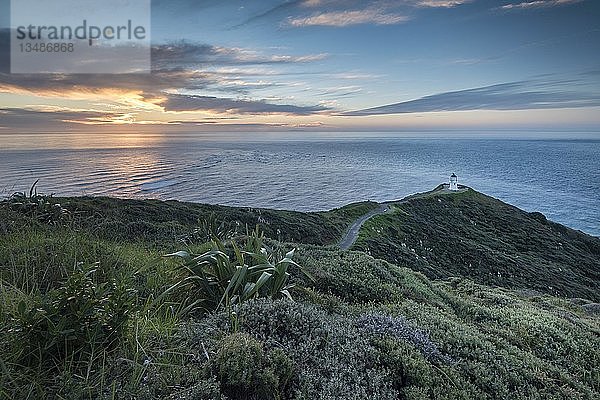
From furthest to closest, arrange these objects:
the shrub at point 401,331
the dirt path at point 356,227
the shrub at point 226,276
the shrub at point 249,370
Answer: the dirt path at point 356,227
the shrub at point 226,276
the shrub at point 401,331
the shrub at point 249,370

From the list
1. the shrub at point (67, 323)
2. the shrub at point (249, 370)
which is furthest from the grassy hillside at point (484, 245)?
the shrub at point (67, 323)

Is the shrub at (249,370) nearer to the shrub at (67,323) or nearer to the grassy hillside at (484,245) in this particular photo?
the shrub at (67,323)

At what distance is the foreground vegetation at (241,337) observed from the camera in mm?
2773

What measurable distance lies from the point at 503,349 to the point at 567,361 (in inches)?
39.2

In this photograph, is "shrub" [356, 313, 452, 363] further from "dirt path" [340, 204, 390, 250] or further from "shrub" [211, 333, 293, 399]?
"dirt path" [340, 204, 390, 250]

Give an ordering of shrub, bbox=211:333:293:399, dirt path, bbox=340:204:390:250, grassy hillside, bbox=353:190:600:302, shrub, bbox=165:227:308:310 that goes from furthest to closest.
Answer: dirt path, bbox=340:204:390:250, grassy hillside, bbox=353:190:600:302, shrub, bbox=165:227:308:310, shrub, bbox=211:333:293:399

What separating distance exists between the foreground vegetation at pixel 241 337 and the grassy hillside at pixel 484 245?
20.4m

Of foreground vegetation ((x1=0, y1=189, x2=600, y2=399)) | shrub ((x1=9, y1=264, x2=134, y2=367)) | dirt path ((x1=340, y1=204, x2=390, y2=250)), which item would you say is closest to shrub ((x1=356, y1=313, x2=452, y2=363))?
foreground vegetation ((x1=0, y1=189, x2=600, y2=399))

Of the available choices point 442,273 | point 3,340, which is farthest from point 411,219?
point 3,340

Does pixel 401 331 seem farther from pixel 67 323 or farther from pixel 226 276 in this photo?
pixel 67 323

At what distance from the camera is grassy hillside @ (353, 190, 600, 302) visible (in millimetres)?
28906

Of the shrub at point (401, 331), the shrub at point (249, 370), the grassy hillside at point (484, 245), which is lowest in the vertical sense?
the grassy hillside at point (484, 245)

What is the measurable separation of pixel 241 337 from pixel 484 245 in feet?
136

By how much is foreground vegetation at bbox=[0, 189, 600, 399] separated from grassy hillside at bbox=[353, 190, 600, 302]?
2039cm
